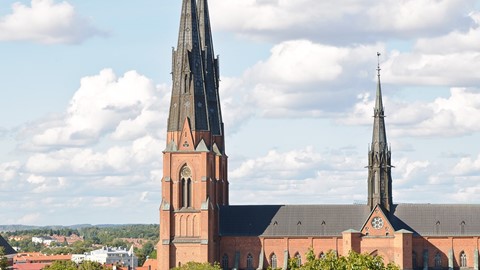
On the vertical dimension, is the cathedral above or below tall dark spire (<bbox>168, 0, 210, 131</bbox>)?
below

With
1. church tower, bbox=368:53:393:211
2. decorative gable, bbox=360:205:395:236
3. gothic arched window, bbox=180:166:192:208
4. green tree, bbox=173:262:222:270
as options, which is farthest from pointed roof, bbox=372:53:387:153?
green tree, bbox=173:262:222:270

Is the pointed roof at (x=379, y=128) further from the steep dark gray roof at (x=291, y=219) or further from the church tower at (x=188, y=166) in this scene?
the church tower at (x=188, y=166)

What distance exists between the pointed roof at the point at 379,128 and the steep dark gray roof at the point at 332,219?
335 inches

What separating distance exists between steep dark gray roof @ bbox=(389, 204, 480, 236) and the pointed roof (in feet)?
28.8

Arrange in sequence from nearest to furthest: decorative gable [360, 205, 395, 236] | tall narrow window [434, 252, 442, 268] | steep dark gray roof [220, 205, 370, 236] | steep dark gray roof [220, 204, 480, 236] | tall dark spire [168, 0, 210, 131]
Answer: decorative gable [360, 205, 395, 236] < tall dark spire [168, 0, 210, 131] < tall narrow window [434, 252, 442, 268] < steep dark gray roof [220, 204, 480, 236] < steep dark gray roof [220, 205, 370, 236]

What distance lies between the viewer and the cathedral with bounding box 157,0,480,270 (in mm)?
144750

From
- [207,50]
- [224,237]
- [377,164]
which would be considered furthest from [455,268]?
[207,50]

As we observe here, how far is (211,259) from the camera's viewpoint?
14488cm

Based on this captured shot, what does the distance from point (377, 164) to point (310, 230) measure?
12.9 m

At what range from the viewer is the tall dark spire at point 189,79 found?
144875mm

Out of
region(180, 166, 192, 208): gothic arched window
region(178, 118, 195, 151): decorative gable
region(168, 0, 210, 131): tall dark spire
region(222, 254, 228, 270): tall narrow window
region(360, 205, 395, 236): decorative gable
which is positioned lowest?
region(222, 254, 228, 270): tall narrow window

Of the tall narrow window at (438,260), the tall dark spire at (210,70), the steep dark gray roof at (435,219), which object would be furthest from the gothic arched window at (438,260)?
the tall dark spire at (210,70)

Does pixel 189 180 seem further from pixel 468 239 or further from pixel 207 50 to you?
pixel 468 239

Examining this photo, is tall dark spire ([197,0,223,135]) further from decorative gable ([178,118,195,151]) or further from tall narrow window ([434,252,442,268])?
tall narrow window ([434,252,442,268])
